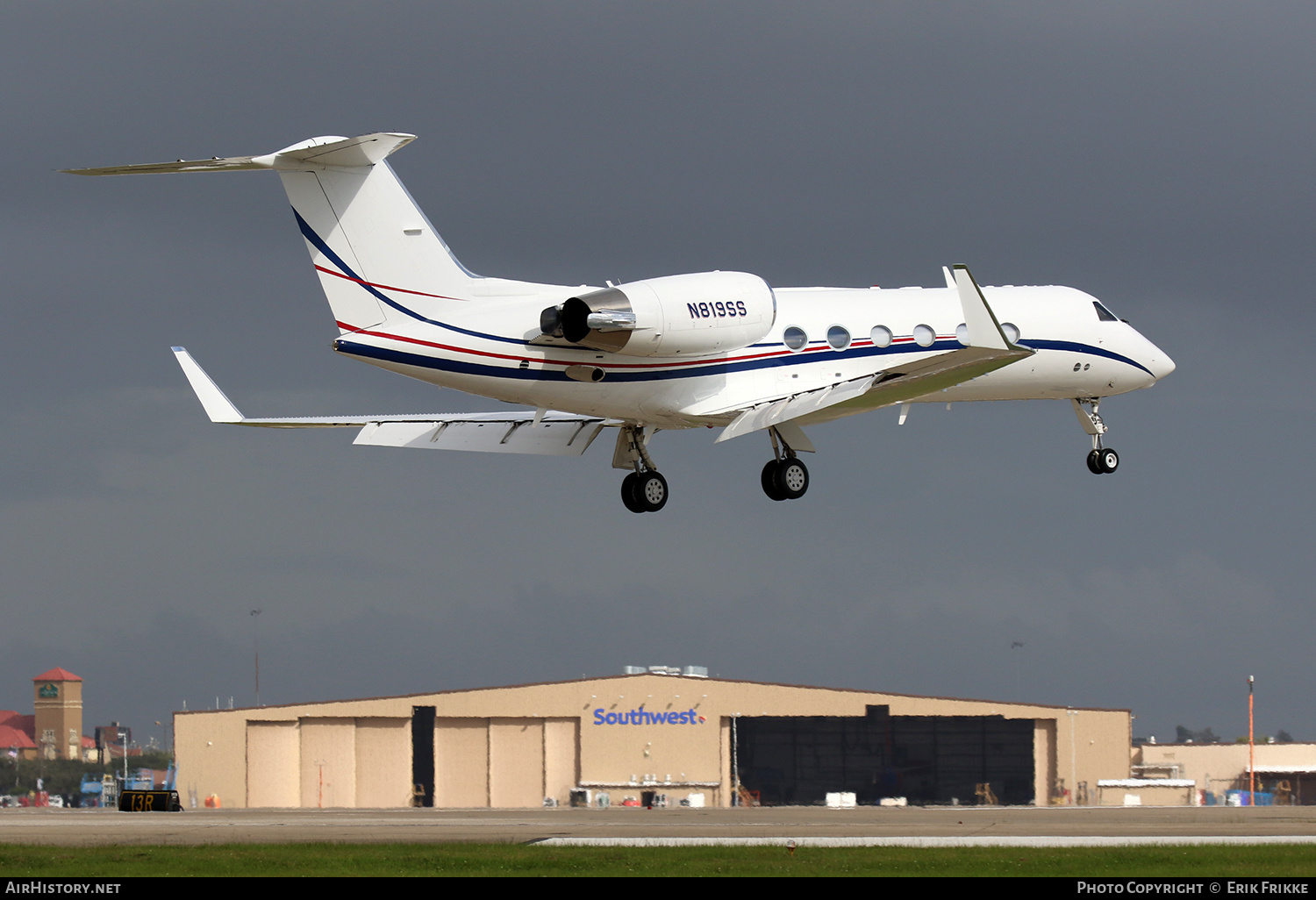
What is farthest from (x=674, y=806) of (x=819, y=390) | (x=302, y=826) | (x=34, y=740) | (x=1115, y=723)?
(x=34, y=740)

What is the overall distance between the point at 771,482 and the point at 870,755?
53.5m

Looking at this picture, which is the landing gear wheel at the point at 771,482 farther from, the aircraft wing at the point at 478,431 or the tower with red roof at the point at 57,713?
the tower with red roof at the point at 57,713

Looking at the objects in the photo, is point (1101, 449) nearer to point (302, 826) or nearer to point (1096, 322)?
point (1096, 322)

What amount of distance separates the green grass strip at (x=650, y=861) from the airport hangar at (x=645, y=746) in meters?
48.8

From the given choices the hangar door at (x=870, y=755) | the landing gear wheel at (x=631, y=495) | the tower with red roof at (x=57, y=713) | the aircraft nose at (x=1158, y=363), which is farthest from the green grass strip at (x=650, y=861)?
the tower with red roof at (x=57, y=713)

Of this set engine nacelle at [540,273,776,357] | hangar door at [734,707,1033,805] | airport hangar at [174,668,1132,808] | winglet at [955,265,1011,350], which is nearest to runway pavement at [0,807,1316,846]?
engine nacelle at [540,273,776,357]

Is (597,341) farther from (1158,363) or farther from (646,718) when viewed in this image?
(646,718)

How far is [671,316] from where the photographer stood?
1116 inches

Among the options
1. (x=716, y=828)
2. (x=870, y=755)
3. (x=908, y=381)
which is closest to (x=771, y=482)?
(x=908, y=381)

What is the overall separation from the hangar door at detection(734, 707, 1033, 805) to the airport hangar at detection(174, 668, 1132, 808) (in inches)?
2.9

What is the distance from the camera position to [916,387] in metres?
28.7

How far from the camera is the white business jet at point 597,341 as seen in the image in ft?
90.8

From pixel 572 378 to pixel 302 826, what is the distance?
56.9 ft

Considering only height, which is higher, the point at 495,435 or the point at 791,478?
the point at 495,435
